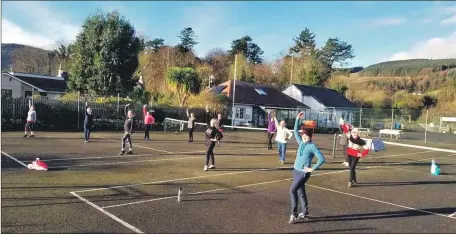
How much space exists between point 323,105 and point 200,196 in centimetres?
4569

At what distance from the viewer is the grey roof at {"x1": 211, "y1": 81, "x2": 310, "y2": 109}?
43.5 meters

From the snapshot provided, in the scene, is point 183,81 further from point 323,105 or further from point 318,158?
point 318,158

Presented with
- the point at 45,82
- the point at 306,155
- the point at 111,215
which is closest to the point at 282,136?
the point at 306,155

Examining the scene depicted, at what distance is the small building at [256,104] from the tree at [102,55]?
10642mm

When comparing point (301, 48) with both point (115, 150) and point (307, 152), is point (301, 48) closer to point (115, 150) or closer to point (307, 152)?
point (115, 150)

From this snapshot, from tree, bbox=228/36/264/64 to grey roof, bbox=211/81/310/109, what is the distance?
29393 millimetres

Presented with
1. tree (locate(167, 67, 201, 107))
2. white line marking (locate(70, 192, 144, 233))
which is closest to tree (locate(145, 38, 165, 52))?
tree (locate(167, 67, 201, 107))

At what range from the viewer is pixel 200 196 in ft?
29.0

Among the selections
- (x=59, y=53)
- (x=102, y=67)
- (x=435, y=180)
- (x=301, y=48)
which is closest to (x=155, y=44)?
(x=59, y=53)

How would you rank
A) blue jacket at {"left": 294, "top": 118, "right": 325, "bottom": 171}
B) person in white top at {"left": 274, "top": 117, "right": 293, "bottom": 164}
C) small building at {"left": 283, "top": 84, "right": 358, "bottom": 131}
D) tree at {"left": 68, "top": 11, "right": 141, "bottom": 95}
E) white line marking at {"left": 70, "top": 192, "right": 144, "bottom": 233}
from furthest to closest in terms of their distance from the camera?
small building at {"left": 283, "top": 84, "right": 358, "bottom": 131} < tree at {"left": 68, "top": 11, "right": 141, "bottom": 95} < person in white top at {"left": 274, "top": 117, "right": 293, "bottom": 164} < blue jacket at {"left": 294, "top": 118, "right": 325, "bottom": 171} < white line marking at {"left": 70, "top": 192, "right": 144, "bottom": 233}

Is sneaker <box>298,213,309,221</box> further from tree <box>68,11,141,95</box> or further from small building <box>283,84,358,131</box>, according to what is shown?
small building <box>283,84,358,131</box>

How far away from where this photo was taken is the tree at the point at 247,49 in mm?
78938

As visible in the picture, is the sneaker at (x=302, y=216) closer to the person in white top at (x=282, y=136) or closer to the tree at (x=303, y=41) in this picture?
the person in white top at (x=282, y=136)

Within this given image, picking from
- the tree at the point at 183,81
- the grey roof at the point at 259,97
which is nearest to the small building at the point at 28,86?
the tree at the point at 183,81
